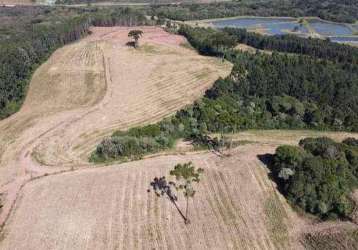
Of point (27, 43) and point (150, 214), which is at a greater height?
point (27, 43)

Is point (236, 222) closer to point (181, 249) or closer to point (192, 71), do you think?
point (181, 249)

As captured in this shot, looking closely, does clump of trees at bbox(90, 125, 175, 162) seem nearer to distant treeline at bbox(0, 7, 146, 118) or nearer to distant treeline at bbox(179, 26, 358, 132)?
distant treeline at bbox(179, 26, 358, 132)

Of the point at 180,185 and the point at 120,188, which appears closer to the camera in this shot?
the point at 180,185

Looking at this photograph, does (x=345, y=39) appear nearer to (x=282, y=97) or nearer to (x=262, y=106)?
(x=282, y=97)

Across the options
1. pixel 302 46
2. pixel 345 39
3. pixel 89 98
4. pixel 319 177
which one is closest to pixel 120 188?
pixel 319 177

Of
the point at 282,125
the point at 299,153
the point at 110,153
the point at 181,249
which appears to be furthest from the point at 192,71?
the point at 181,249

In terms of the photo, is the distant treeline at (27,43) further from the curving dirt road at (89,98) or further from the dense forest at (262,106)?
the dense forest at (262,106)
